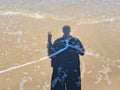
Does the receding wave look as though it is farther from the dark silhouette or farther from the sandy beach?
the dark silhouette

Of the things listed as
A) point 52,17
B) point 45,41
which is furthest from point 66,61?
point 52,17

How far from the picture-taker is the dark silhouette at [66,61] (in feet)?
17.9

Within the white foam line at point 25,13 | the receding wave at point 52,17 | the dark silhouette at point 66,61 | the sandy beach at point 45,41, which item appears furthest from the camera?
the white foam line at point 25,13

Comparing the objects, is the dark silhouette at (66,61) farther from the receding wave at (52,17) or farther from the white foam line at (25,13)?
the white foam line at (25,13)

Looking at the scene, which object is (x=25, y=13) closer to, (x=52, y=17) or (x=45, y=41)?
(x=52, y=17)

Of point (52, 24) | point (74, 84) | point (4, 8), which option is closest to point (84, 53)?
point (74, 84)

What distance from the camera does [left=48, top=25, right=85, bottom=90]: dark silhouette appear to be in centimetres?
547

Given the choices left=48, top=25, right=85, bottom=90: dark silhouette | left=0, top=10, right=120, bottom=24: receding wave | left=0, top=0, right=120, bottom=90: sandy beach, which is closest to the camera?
left=48, top=25, right=85, bottom=90: dark silhouette

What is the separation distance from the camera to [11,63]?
241 inches

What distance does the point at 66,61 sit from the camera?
6.03 metres

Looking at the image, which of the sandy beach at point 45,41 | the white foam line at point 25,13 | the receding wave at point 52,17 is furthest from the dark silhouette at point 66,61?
the white foam line at point 25,13

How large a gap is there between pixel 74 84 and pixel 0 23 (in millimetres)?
3377

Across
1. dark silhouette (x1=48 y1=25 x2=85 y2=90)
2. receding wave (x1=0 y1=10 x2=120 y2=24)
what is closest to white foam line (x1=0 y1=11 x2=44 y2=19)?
receding wave (x1=0 y1=10 x2=120 y2=24)

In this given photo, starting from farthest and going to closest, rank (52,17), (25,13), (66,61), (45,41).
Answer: (25,13) < (52,17) < (45,41) < (66,61)
